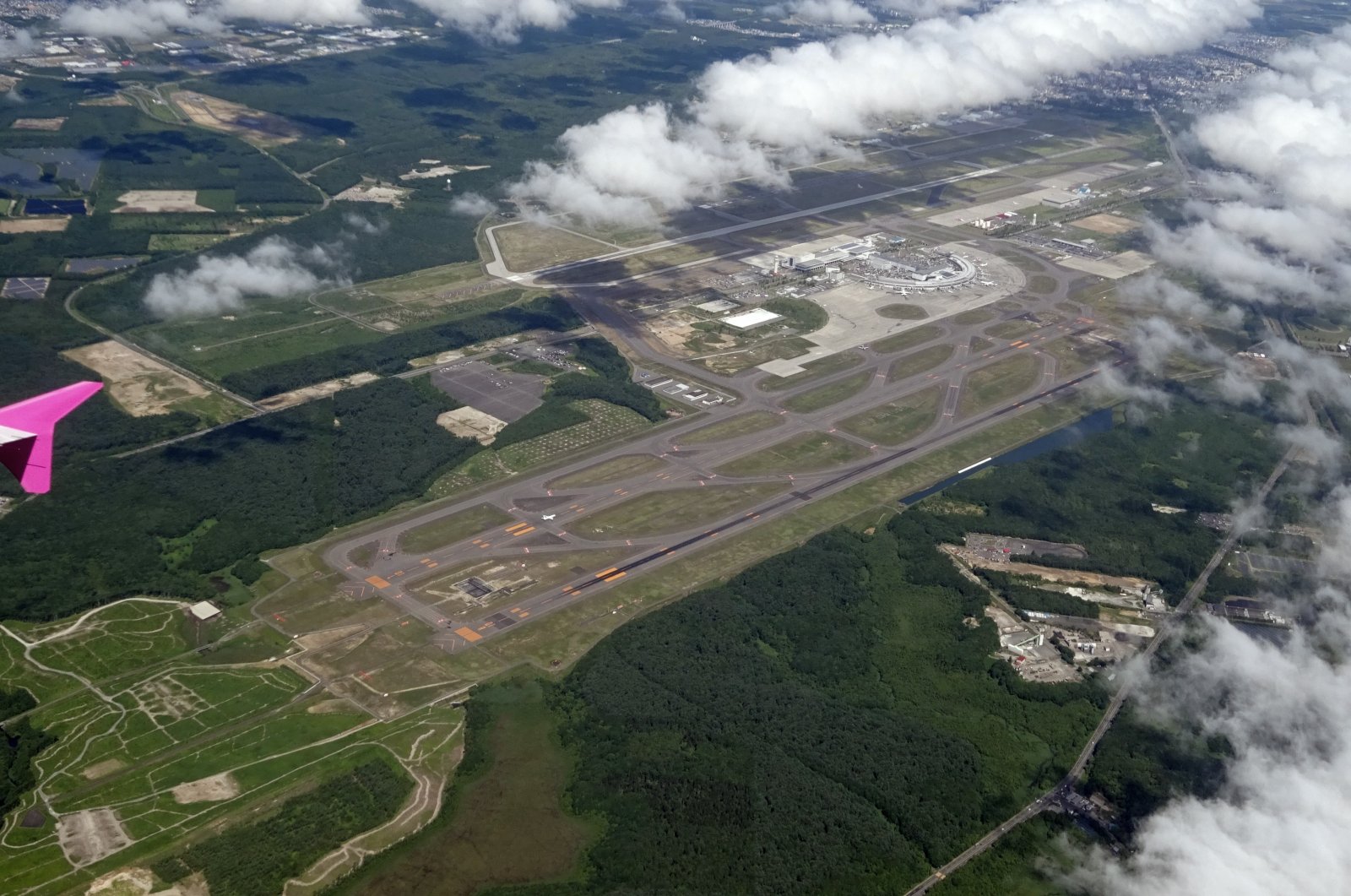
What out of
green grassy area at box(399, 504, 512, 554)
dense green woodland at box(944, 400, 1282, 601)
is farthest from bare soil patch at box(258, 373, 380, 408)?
dense green woodland at box(944, 400, 1282, 601)

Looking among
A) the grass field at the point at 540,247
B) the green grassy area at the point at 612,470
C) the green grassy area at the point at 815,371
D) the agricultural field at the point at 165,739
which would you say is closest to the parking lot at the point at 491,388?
the green grassy area at the point at 612,470

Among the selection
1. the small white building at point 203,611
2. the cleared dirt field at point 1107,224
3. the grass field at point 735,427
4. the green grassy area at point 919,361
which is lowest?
the small white building at point 203,611

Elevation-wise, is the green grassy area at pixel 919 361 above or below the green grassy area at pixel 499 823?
Answer: above

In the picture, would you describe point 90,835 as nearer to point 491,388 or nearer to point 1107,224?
point 491,388

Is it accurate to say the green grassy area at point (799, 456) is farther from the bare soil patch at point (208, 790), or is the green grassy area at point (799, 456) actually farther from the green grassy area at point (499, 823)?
the bare soil patch at point (208, 790)

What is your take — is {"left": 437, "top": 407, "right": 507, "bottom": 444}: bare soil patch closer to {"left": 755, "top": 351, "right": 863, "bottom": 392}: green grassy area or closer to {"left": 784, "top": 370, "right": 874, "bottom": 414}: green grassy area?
{"left": 755, "top": 351, "right": 863, "bottom": 392}: green grassy area

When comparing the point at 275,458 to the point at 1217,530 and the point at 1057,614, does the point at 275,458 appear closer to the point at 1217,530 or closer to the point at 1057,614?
the point at 1057,614
